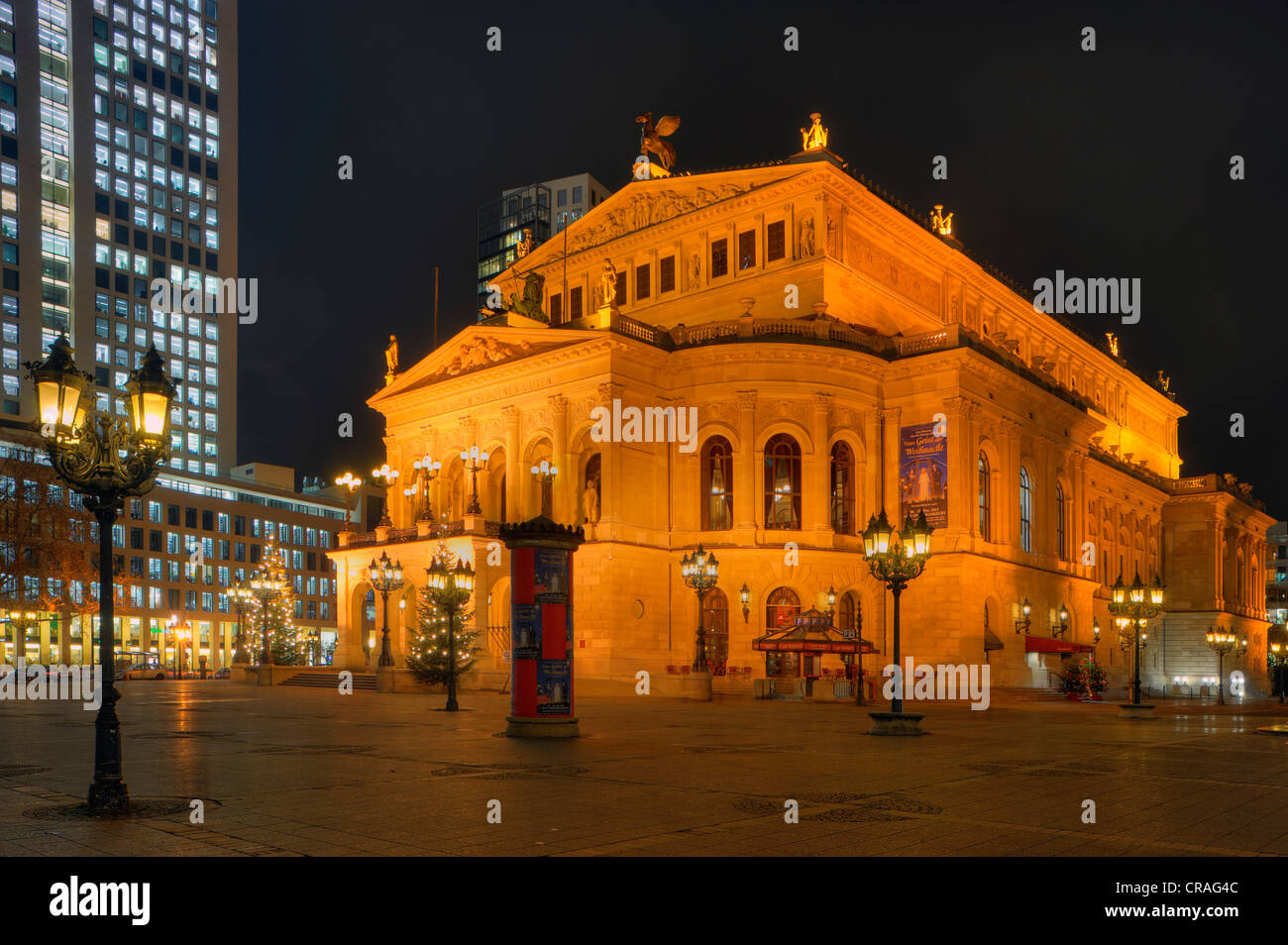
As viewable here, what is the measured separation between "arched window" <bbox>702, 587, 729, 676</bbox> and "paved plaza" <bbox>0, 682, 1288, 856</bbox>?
89.0 ft

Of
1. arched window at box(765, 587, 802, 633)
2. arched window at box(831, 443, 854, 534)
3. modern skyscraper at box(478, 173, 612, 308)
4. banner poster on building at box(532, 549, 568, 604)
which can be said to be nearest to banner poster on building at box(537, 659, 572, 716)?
banner poster on building at box(532, 549, 568, 604)

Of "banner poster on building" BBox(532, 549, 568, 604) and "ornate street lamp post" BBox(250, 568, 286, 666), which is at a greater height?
"banner poster on building" BBox(532, 549, 568, 604)

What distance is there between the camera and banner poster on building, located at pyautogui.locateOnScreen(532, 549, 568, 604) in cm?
2303

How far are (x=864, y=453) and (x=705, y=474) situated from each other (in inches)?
306

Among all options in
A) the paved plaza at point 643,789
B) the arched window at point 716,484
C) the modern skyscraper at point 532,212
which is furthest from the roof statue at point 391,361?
the modern skyscraper at point 532,212

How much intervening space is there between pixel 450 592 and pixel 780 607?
22075mm

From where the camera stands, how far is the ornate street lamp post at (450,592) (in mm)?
32938

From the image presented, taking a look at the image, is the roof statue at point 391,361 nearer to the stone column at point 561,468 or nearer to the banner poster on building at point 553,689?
the stone column at point 561,468

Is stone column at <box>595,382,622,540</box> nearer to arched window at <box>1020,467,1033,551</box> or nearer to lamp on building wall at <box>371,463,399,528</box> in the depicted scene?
lamp on building wall at <box>371,463,399,528</box>

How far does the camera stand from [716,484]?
56.5 meters

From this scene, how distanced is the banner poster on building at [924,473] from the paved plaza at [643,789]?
27742 mm
